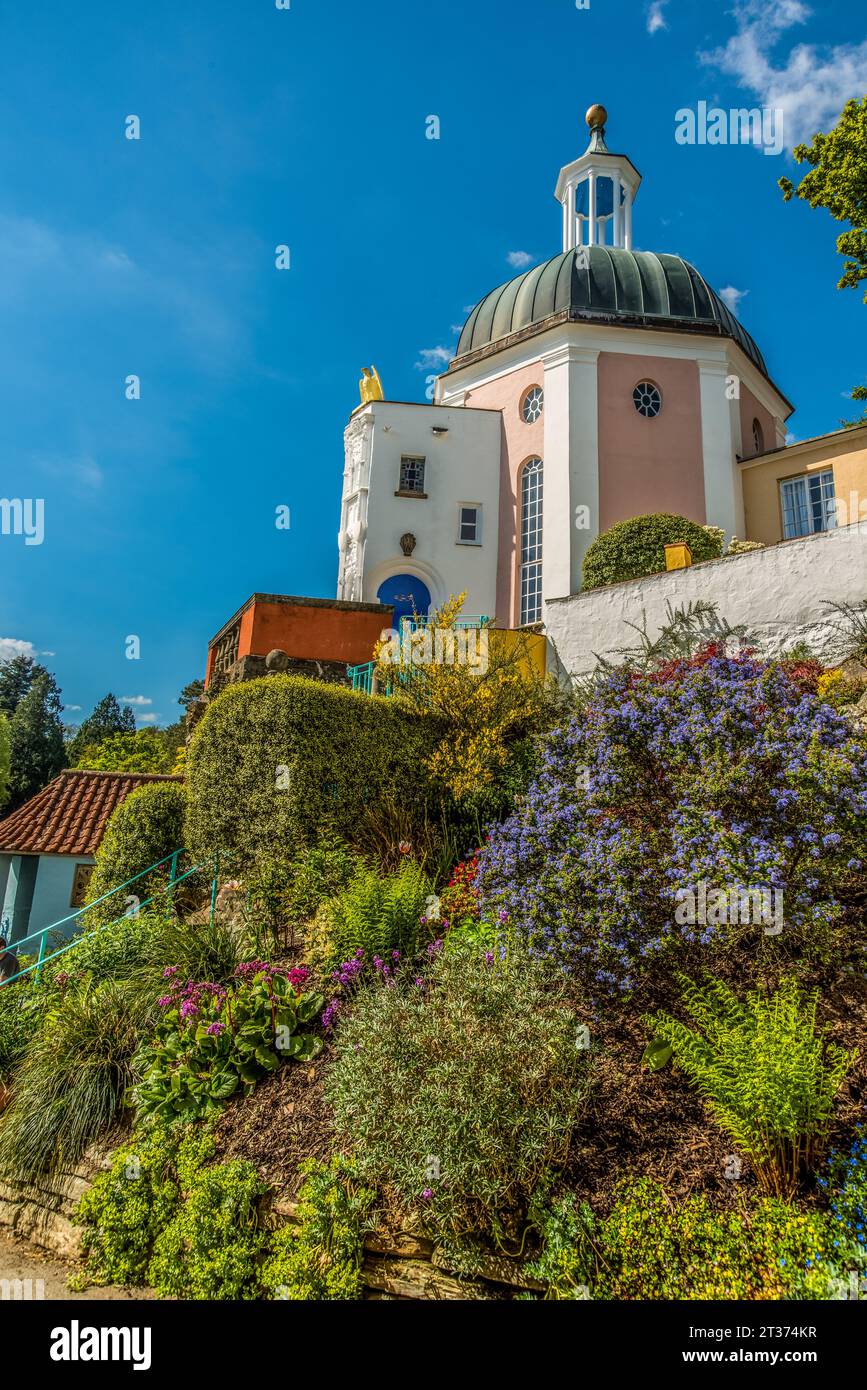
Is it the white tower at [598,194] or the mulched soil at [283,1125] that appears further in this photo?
the white tower at [598,194]

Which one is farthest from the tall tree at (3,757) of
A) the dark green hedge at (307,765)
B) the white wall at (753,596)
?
the white wall at (753,596)

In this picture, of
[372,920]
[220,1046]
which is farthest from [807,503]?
[220,1046]

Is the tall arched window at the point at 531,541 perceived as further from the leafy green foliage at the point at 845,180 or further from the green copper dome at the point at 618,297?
the leafy green foliage at the point at 845,180

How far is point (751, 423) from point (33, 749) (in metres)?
35.4

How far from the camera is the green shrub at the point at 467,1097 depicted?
4.64 m

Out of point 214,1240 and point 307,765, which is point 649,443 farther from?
point 214,1240

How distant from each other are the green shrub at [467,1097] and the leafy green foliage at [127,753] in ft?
115

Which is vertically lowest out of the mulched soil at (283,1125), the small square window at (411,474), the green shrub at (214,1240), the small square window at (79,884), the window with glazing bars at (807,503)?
the green shrub at (214,1240)

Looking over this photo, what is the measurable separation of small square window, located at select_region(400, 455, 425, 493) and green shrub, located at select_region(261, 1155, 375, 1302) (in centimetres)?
1713

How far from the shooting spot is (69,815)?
18859 millimetres

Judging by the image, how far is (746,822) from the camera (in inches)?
228

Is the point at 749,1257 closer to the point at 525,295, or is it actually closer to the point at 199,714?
the point at 199,714
